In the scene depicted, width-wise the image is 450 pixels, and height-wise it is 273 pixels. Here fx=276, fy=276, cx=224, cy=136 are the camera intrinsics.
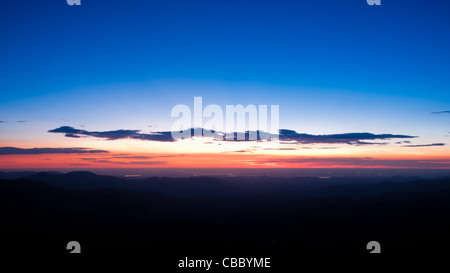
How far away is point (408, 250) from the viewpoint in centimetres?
14075

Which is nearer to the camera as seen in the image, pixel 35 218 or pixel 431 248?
pixel 431 248

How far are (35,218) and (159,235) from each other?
104 metres

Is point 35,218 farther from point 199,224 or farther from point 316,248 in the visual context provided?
point 316,248

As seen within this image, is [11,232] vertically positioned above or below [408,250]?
above
